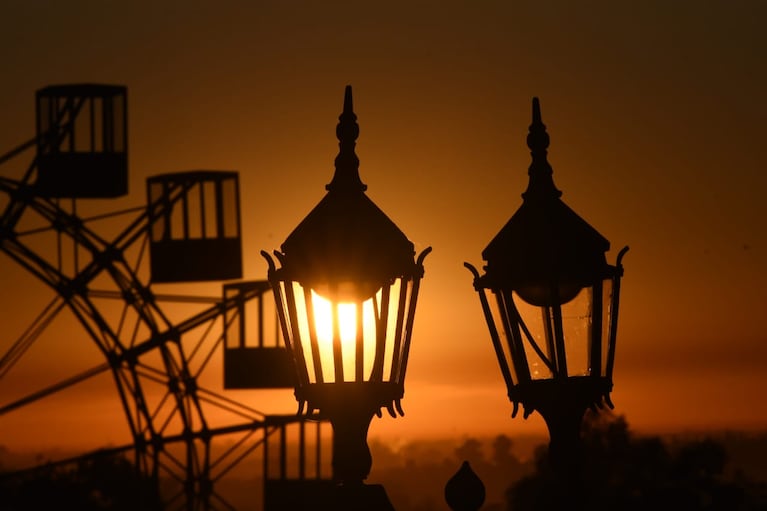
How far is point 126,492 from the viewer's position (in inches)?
2608

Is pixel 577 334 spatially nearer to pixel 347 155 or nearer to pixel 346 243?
pixel 346 243

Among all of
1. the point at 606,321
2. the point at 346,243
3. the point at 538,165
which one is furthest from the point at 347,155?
the point at 606,321

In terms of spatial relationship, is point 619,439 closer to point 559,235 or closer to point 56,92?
point 56,92

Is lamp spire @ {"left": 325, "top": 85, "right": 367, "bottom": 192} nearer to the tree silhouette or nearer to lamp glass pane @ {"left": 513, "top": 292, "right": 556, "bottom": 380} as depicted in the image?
lamp glass pane @ {"left": 513, "top": 292, "right": 556, "bottom": 380}

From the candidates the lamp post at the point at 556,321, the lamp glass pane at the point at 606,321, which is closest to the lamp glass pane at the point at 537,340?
the lamp post at the point at 556,321

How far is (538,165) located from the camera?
1155 centimetres

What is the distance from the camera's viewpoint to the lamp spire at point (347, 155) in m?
11.3

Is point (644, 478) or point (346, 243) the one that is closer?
point (346, 243)

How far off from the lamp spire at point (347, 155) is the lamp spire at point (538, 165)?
Result: 110 centimetres

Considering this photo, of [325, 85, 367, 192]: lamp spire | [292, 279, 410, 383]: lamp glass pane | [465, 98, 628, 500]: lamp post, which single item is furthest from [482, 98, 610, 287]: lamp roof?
[325, 85, 367, 192]: lamp spire

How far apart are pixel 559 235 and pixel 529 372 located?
2.90ft

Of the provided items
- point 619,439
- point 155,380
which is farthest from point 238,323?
point 619,439

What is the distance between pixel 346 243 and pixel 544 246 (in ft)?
4.04

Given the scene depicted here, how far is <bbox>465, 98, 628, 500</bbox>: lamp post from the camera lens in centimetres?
1075
